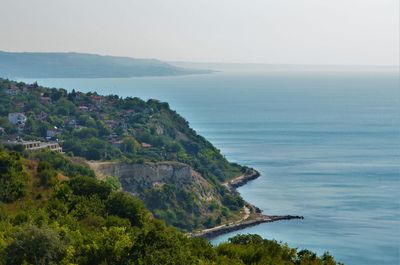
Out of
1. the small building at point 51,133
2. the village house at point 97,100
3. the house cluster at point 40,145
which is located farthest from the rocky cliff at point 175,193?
the village house at point 97,100

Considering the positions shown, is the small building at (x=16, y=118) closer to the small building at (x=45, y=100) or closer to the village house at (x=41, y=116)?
the village house at (x=41, y=116)

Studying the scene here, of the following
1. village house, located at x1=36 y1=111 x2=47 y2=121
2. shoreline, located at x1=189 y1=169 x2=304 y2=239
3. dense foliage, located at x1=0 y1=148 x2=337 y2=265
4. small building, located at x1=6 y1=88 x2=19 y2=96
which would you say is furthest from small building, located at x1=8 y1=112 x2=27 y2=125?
dense foliage, located at x1=0 y1=148 x2=337 y2=265

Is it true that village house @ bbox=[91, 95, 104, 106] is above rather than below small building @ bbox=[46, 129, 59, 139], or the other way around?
above

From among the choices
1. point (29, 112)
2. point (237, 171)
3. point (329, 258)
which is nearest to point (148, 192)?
point (237, 171)

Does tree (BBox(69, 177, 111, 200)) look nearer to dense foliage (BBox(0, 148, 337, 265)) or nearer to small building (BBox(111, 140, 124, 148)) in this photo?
dense foliage (BBox(0, 148, 337, 265))

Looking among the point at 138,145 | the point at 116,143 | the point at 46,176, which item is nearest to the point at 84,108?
the point at 138,145

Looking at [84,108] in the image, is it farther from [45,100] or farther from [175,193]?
[175,193]

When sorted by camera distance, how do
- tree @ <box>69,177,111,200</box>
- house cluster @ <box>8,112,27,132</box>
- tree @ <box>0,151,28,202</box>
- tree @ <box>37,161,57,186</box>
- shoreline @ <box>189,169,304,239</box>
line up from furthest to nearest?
house cluster @ <box>8,112,27,132</box>, shoreline @ <box>189,169,304,239</box>, tree @ <box>37,161,57,186</box>, tree @ <box>69,177,111,200</box>, tree @ <box>0,151,28,202</box>
